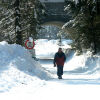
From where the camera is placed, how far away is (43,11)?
21.6m

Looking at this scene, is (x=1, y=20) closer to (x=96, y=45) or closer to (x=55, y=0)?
(x=96, y=45)

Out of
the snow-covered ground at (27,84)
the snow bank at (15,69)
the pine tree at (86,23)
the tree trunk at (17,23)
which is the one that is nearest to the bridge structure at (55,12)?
the pine tree at (86,23)

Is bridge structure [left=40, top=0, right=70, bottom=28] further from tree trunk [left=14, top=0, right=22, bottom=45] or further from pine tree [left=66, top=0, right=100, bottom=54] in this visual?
tree trunk [left=14, top=0, right=22, bottom=45]

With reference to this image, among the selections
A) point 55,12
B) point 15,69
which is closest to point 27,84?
point 15,69

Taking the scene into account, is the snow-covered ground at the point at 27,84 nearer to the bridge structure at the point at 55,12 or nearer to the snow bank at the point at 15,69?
the snow bank at the point at 15,69

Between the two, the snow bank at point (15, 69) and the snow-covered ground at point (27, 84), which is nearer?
the snow-covered ground at point (27, 84)

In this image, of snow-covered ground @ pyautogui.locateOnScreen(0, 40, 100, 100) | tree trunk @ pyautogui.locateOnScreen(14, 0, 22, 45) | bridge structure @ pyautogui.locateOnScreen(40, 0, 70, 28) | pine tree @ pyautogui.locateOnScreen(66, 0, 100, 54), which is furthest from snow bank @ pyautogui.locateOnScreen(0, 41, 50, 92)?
bridge structure @ pyautogui.locateOnScreen(40, 0, 70, 28)

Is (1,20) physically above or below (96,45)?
above

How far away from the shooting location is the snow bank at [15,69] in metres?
10.5

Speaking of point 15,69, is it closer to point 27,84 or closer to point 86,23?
point 27,84

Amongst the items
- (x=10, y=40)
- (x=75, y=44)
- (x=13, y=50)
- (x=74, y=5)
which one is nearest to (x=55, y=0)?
(x=75, y=44)

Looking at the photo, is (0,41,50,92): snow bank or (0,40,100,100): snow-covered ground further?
(0,41,50,92): snow bank

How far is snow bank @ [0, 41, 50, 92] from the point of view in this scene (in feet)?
34.3

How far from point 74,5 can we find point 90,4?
1.78 metres
